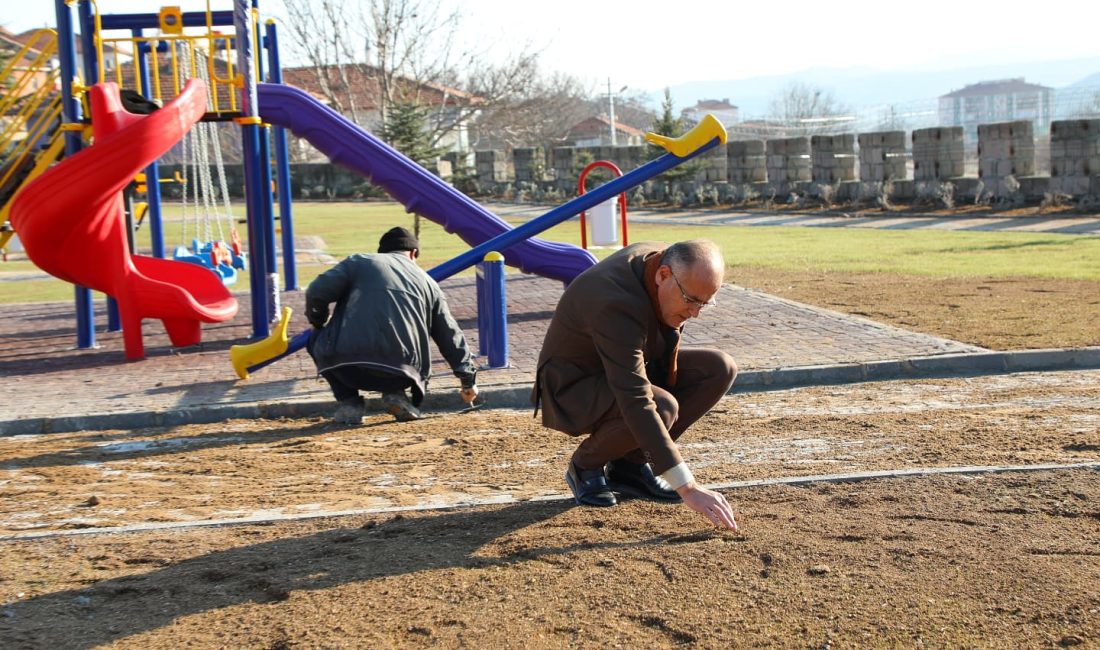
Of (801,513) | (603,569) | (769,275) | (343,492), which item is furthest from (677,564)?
(769,275)

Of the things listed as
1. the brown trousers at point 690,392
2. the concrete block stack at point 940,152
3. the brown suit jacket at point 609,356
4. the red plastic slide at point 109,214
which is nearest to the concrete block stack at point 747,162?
the concrete block stack at point 940,152

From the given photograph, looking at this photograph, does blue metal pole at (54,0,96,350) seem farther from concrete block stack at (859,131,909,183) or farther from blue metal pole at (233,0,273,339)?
concrete block stack at (859,131,909,183)

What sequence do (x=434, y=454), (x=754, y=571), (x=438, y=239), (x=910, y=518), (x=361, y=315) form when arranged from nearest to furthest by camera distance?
(x=754, y=571)
(x=910, y=518)
(x=434, y=454)
(x=361, y=315)
(x=438, y=239)

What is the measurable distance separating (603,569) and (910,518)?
4.69ft

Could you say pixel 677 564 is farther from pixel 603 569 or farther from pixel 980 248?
pixel 980 248

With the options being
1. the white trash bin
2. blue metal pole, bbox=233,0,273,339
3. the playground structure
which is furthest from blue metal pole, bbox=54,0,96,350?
the white trash bin

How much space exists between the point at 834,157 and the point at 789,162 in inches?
61.3

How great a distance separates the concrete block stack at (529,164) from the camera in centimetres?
3838

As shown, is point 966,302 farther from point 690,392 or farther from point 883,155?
point 883,155

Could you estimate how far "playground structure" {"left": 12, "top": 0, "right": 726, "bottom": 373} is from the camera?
32.5ft

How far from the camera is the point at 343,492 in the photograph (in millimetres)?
6098

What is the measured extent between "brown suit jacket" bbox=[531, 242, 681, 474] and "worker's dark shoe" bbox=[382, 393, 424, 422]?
2.67 meters

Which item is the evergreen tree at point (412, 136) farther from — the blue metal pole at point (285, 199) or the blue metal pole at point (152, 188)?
the blue metal pole at point (152, 188)

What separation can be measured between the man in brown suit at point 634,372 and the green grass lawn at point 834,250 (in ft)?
32.1
